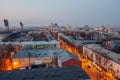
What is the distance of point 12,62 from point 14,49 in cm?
759

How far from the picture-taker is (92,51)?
23.9 m

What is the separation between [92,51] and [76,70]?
11.1 m

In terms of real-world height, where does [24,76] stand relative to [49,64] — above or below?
above

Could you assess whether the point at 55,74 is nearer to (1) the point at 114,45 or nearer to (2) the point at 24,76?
(2) the point at 24,76

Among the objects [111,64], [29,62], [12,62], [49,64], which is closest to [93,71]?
[111,64]

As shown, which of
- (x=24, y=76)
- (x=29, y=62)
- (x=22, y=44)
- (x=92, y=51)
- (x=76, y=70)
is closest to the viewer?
(x=24, y=76)

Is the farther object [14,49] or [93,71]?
[14,49]

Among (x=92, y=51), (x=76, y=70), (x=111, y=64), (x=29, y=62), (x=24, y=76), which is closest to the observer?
(x=24, y=76)

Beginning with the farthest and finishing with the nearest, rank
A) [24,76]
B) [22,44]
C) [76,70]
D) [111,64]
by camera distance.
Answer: [22,44] → [111,64] → [76,70] → [24,76]

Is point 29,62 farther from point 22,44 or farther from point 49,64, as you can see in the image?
point 22,44

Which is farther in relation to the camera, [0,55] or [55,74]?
[0,55]

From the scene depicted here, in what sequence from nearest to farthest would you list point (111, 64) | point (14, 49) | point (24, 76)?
1. point (24, 76)
2. point (111, 64)
3. point (14, 49)

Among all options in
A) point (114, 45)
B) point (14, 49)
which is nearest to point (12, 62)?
point (14, 49)

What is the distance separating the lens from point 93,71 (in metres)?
19.5
